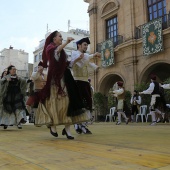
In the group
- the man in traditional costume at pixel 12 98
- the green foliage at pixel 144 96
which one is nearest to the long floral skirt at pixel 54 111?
the man in traditional costume at pixel 12 98

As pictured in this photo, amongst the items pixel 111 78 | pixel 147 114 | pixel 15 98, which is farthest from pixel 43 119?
pixel 111 78

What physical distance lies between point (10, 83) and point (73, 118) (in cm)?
326

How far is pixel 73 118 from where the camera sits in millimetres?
3666

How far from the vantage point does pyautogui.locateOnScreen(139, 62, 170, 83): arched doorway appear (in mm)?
14736

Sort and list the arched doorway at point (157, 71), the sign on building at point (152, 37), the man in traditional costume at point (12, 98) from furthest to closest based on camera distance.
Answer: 1. the arched doorway at point (157, 71)
2. the sign on building at point (152, 37)
3. the man in traditional costume at point (12, 98)

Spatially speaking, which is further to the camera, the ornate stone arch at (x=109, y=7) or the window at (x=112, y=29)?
the window at (x=112, y=29)

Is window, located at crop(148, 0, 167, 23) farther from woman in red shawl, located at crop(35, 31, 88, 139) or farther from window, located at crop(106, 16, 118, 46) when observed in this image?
woman in red shawl, located at crop(35, 31, 88, 139)

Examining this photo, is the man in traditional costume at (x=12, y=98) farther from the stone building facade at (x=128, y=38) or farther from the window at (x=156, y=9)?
the window at (x=156, y=9)

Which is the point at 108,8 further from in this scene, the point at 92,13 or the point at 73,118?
the point at 73,118

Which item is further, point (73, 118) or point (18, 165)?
point (73, 118)

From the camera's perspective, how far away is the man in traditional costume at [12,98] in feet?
20.7

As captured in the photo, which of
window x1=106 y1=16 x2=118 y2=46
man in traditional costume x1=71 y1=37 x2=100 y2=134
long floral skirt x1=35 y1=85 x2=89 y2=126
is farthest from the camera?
window x1=106 y1=16 x2=118 y2=46

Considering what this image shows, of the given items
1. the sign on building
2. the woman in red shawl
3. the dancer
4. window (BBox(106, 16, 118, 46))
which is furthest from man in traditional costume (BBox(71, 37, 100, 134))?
window (BBox(106, 16, 118, 46))

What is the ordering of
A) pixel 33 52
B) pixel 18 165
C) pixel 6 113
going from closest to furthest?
pixel 18 165
pixel 6 113
pixel 33 52
